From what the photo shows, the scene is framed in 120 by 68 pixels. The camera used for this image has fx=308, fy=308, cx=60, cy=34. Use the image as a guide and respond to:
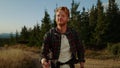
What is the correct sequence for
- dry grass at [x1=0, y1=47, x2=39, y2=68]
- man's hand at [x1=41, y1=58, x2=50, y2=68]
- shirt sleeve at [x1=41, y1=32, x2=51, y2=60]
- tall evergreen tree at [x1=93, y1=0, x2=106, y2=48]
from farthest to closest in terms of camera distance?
1. tall evergreen tree at [x1=93, y1=0, x2=106, y2=48]
2. dry grass at [x1=0, y1=47, x2=39, y2=68]
3. shirt sleeve at [x1=41, y1=32, x2=51, y2=60]
4. man's hand at [x1=41, y1=58, x2=50, y2=68]

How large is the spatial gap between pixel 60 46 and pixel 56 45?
0.06 metres

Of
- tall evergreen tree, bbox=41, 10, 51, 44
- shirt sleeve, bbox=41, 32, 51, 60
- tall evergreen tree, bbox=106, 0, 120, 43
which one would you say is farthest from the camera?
tall evergreen tree, bbox=41, 10, 51, 44

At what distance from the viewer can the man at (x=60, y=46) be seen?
15.3ft

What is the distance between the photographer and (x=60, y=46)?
4.70 meters

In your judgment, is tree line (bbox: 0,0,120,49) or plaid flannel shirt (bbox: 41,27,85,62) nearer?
plaid flannel shirt (bbox: 41,27,85,62)

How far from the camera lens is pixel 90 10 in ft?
172

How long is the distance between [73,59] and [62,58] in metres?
0.19

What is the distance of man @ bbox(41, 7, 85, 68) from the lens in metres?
4.66

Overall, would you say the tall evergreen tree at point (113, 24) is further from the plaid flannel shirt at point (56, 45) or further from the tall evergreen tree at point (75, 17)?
the plaid flannel shirt at point (56, 45)

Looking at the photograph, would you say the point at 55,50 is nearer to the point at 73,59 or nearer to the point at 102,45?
the point at 73,59

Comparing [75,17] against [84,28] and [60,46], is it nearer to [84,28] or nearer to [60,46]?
[84,28]

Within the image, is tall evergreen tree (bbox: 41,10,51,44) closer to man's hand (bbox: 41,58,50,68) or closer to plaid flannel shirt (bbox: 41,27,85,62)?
plaid flannel shirt (bbox: 41,27,85,62)

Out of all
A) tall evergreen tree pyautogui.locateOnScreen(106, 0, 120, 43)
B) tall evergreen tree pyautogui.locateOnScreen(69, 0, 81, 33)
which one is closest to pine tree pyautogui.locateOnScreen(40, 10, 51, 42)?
tall evergreen tree pyautogui.locateOnScreen(69, 0, 81, 33)

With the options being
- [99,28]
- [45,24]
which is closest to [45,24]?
[45,24]
